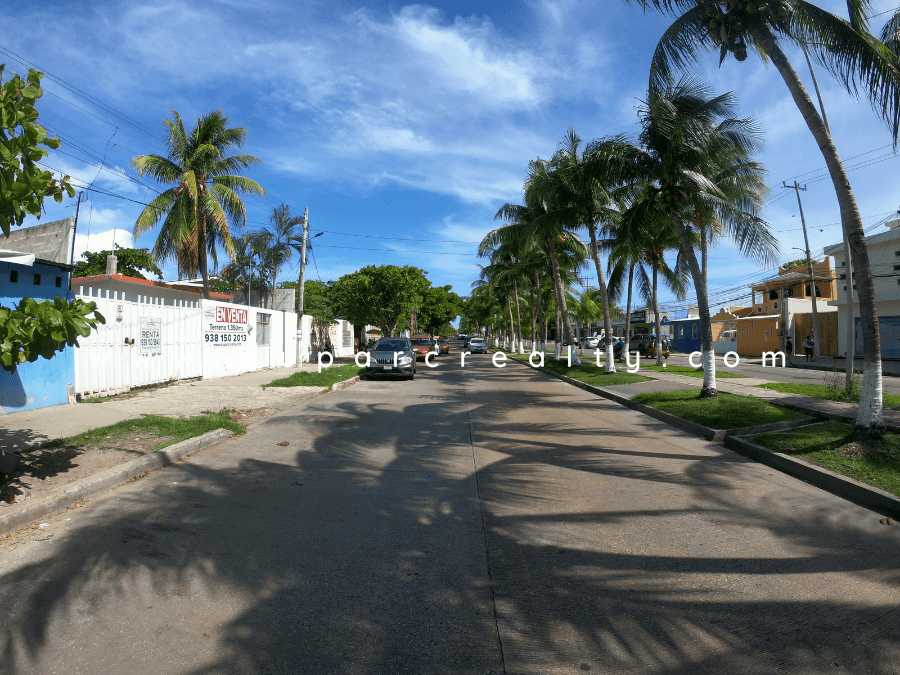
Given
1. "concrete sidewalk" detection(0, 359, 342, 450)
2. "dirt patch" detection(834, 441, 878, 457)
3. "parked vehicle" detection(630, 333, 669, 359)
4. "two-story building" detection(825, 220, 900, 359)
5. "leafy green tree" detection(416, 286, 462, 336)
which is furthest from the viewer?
"leafy green tree" detection(416, 286, 462, 336)

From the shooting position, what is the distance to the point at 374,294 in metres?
37.1

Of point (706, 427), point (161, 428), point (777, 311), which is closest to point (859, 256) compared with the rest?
point (706, 427)

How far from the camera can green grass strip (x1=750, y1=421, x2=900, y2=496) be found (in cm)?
589

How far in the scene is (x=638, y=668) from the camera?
284 cm

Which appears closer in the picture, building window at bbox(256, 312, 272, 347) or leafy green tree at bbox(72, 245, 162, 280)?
building window at bbox(256, 312, 272, 347)

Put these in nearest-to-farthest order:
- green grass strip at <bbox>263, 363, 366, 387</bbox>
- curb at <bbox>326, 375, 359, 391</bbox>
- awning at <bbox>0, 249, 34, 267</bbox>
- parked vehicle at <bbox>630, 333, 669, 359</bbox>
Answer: awning at <bbox>0, 249, 34, 267</bbox>
green grass strip at <bbox>263, 363, 366, 387</bbox>
curb at <bbox>326, 375, 359, 391</bbox>
parked vehicle at <bbox>630, 333, 669, 359</bbox>

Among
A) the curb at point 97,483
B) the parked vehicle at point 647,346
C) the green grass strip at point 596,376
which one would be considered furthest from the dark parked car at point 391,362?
the parked vehicle at point 647,346

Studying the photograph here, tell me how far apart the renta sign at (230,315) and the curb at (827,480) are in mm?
15976

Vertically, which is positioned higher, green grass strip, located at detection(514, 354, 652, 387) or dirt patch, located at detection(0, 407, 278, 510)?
green grass strip, located at detection(514, 354, 652, 387)

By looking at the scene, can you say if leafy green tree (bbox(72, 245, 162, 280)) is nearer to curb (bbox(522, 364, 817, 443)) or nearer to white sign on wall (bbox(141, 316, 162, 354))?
white sign on wall (bbox(141, 316, 162, 354))

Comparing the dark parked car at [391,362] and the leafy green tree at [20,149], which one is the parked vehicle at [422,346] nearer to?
the dark parked car at [391,362]

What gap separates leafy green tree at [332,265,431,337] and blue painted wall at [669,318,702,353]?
24107mm

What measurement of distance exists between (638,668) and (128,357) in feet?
43.5

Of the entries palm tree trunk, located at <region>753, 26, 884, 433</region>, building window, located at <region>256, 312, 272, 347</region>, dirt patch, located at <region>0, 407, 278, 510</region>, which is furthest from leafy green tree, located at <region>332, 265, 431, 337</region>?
palm tree trunk, located at <region>753, 26, 884, 433</region>
